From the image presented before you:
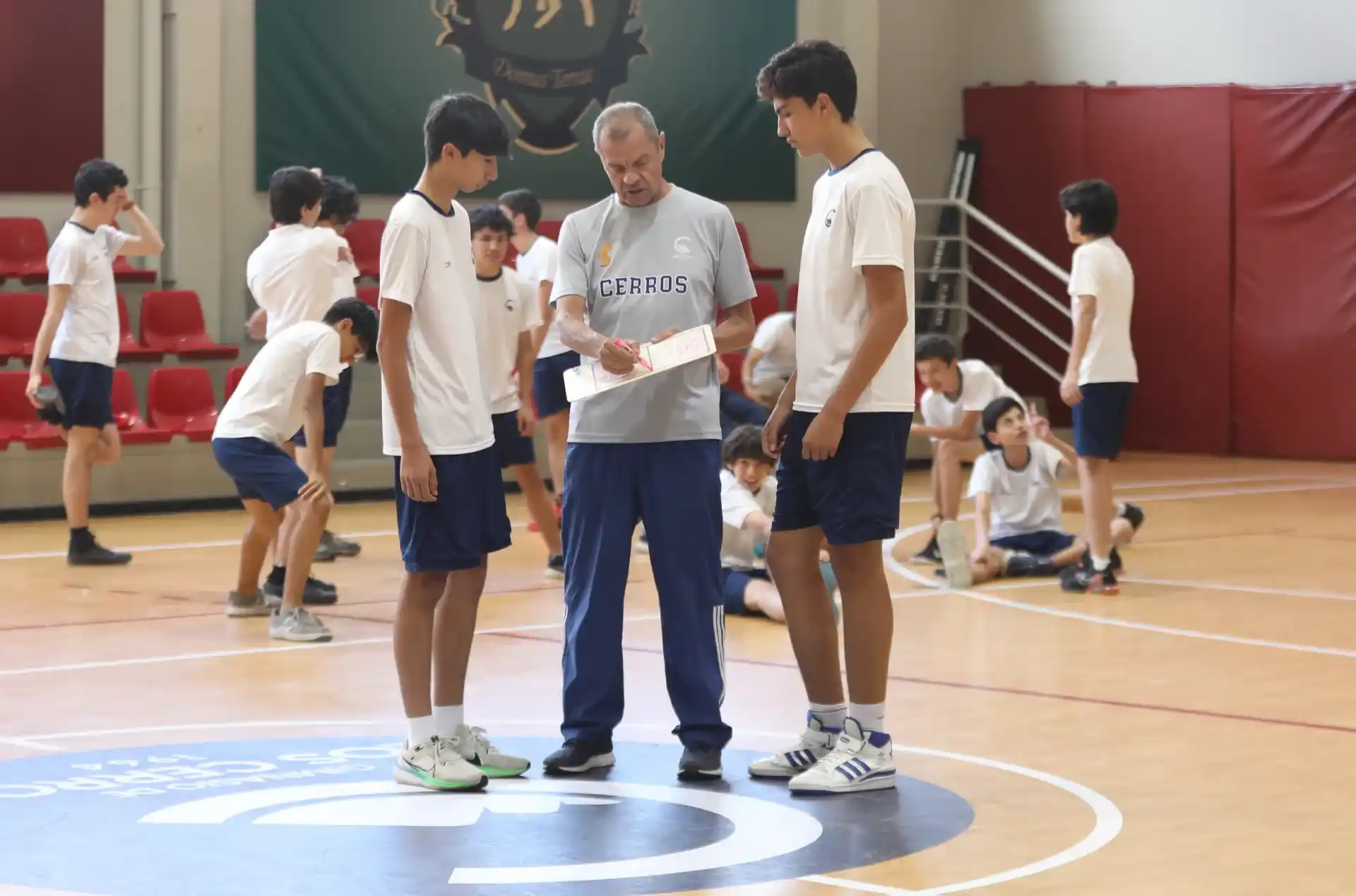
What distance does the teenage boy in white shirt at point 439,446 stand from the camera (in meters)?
5.06

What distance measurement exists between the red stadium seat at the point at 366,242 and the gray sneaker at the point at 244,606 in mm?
5924

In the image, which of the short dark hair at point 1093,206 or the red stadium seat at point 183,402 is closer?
the short dark hair at point 1093,206

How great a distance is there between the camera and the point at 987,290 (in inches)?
687

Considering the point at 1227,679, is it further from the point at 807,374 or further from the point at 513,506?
the point at 513,506

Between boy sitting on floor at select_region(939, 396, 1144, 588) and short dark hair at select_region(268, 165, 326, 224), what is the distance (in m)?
3.42

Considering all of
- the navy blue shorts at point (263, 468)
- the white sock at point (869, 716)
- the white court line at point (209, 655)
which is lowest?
the white court line at point (209, 655)

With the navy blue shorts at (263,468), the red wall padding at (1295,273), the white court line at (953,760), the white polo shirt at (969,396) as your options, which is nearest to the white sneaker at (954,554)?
the white polo shirt at (969,396)

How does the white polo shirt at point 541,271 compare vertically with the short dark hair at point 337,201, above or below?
below

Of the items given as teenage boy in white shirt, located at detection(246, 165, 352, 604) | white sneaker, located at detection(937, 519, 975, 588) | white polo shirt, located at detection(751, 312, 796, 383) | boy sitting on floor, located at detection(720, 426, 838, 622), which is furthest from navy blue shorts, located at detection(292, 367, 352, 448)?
white sneaker, located at detection(937, 519, 975, 588)

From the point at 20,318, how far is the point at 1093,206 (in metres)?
7.14

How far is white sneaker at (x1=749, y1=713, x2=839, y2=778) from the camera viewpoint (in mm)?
5199

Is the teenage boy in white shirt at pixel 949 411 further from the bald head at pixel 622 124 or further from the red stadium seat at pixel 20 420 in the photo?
the red stadium seat at pixel 20 420

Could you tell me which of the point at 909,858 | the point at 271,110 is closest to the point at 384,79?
the point at 271,110

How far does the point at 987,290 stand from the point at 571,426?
493 inches
